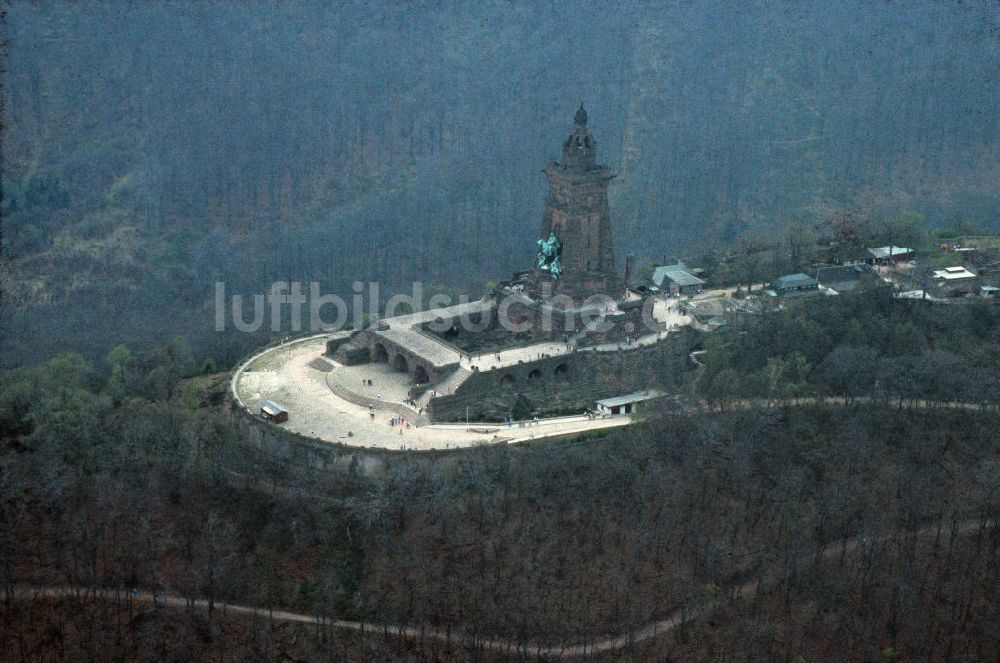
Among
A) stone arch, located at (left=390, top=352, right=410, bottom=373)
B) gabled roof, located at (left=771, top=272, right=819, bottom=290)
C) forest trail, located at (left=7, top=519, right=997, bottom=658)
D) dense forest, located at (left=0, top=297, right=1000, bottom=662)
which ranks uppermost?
gabled roof, located at (left=771, top=272, right=819, bottom=290)

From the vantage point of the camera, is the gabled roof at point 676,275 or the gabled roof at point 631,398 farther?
the gabled roof at point 676,275

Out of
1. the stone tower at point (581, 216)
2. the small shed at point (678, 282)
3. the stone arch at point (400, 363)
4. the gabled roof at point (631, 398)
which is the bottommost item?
the gabled roof at point (631, 398)

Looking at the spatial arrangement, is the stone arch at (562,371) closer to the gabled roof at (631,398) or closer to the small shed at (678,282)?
the gabled roof at (631,398)

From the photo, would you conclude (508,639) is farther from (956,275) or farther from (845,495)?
(956,275)

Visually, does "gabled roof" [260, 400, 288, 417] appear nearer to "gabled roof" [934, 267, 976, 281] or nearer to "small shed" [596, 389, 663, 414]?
"small shed" [596, 389, 663, 414]

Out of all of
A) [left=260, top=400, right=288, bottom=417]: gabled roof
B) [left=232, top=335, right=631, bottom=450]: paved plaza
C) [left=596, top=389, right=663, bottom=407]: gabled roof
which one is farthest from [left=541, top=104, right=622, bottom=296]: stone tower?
[left=260, top=400, right=288, bottom=417]: gabled roof

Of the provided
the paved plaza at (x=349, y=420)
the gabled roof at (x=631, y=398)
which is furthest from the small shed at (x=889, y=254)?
the paved plaza at (x=349, y=420)
